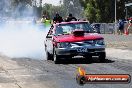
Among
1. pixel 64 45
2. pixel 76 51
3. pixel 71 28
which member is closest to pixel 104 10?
pixel 71 28

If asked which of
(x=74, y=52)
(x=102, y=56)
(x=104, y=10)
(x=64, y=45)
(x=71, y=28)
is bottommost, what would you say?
(x=104, y=10)

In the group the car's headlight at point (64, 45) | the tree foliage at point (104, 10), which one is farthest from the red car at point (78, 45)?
the tree foliage at point (104, 10)

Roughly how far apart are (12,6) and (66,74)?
234 ft

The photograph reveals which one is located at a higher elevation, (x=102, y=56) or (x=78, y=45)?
(x=78, y=45)

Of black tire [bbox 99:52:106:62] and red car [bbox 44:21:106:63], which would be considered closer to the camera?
red car [bbox 44:21:106:63]

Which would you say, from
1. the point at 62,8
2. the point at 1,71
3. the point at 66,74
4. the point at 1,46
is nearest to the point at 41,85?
the point at 66,74

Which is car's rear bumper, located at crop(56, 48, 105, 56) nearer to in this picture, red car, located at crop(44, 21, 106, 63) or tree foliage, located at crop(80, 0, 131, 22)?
red car, located at crop(44, 21, 106, 63)

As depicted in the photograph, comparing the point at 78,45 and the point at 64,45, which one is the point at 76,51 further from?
the point at 64,45

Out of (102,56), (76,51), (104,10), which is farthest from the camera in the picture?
(104,10)

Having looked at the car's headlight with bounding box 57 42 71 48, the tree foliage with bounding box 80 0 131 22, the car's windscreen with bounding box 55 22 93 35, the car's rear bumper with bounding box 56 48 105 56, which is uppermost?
the car's windscreen with bounding box 55 22 93 35

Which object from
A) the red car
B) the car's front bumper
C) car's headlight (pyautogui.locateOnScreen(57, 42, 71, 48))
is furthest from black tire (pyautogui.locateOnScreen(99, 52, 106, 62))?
car's headlight (pyautogui.locateOnScreen(57, 42, 71, 48))

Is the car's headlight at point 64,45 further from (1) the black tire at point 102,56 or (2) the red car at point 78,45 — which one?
(1) the black tire at point 102,56

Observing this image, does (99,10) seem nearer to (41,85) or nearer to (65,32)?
(65,32)

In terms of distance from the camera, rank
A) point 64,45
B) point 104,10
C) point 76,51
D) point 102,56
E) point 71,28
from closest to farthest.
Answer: point 76,51, point 64,45, point 102,56, point 71,28, point 104,10
